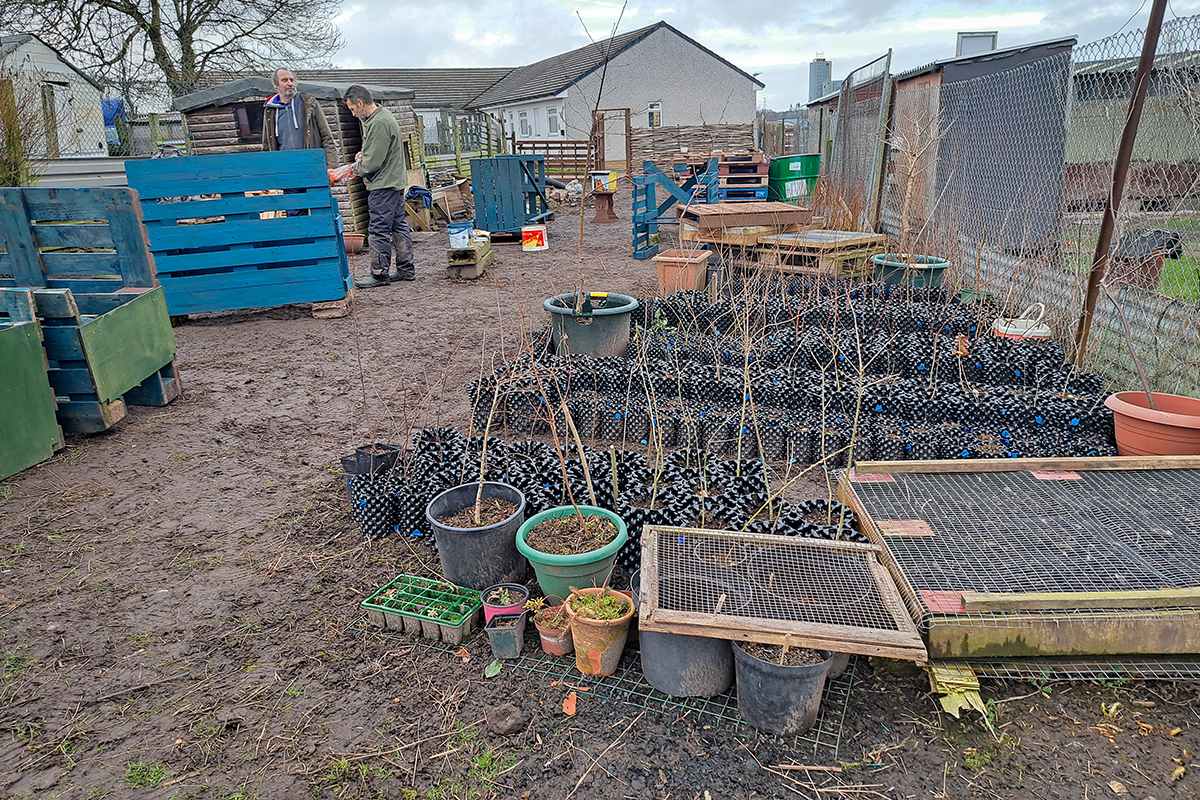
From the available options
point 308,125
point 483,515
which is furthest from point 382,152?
point 483,515

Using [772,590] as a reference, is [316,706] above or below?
below

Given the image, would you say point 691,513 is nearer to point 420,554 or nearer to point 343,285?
point 420,554

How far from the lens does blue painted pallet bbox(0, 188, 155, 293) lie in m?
5.12

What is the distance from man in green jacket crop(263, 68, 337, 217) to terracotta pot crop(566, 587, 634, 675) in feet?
21.9

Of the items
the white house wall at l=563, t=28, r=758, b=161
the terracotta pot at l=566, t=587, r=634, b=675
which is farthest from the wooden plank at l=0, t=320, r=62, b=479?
the white house wall at l=563, t=28, r=758, b=161

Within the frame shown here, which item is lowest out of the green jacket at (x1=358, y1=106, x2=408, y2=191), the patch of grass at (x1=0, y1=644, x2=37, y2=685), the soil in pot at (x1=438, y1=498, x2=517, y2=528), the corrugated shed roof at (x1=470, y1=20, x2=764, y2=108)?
the patch of grass at (x1=0, y1=644, x2=37, y2=685)

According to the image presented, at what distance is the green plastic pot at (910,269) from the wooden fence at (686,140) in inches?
666

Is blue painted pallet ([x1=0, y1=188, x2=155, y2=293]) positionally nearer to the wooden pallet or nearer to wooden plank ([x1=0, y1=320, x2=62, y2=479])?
wooden plank ([x1=0, y1=320, x2=62, y2=479])

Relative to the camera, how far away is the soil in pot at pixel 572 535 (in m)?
2.86

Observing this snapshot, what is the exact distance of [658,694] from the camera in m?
2.48

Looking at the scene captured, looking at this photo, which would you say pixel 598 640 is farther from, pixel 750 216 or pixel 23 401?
pixel 750 216

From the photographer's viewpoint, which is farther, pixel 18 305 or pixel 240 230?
pixel 240 230

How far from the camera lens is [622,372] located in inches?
200

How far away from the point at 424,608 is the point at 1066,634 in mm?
2366
